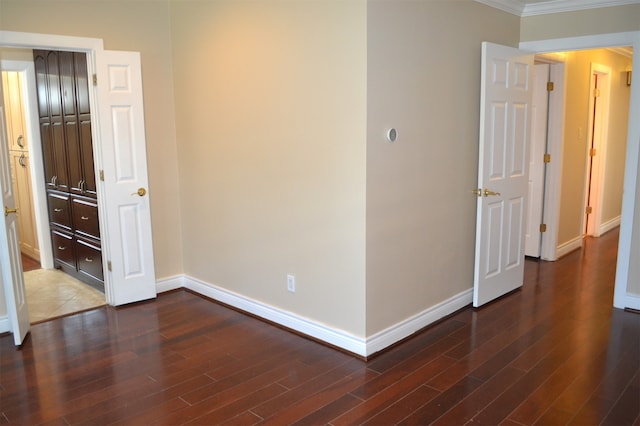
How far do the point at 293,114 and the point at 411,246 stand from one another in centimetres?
122

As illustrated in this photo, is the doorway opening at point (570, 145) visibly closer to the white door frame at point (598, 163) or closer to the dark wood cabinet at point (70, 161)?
the white door frame at point (598, 163)

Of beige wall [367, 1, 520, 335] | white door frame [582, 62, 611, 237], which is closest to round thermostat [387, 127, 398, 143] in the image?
beige wall [367, 1, 520, 335]

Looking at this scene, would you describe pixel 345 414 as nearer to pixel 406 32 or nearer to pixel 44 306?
pixel 406 32

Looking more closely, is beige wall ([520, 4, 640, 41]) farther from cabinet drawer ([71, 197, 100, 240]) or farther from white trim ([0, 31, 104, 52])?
cabinet drawer ([71, 197, 100, 240])

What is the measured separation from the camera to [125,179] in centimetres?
413

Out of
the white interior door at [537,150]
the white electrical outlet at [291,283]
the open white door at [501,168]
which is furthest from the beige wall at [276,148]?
the white interior door at [537,150]

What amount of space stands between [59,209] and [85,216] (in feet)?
2.32

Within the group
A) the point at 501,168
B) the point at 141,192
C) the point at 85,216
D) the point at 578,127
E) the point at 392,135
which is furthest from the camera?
the point at 578,127

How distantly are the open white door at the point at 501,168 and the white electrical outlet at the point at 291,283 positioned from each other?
149cm

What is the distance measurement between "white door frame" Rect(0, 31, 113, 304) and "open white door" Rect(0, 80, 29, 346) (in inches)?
4.0

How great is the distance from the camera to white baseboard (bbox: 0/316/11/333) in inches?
142

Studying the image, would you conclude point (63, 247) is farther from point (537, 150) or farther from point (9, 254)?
point (537, 150)

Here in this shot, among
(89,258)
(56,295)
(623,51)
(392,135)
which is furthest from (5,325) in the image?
(623,51)

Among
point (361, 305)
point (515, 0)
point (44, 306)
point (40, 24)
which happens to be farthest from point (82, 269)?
point (515, 0)
